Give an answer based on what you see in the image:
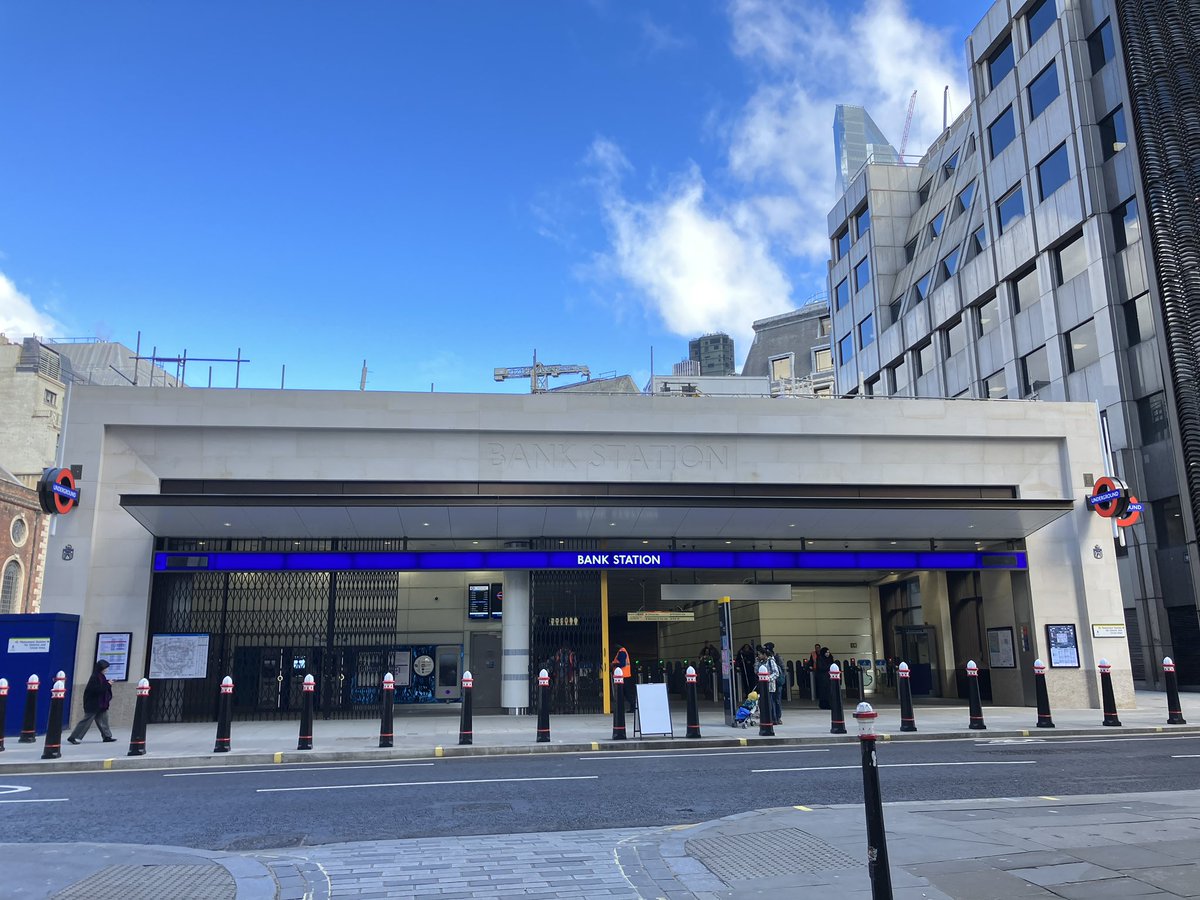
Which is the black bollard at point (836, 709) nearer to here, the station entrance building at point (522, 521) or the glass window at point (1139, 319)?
the station entrance building at point (522, 521)

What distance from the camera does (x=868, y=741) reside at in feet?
17.8

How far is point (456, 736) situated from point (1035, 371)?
31.4 meters

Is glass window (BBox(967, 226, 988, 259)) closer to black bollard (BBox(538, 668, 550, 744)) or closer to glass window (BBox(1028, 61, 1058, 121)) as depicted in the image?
glass window (BBox(1028, 61, 1058, 121))

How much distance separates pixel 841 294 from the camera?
59875mm

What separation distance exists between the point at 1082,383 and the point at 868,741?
3480cm

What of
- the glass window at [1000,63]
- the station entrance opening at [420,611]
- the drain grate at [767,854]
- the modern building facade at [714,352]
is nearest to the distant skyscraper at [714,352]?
the modern building facade at [714,352]

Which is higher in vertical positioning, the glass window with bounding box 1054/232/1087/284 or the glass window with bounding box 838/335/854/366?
the glass window with bounding box 838/335/854/366

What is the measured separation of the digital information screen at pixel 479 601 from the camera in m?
25.4

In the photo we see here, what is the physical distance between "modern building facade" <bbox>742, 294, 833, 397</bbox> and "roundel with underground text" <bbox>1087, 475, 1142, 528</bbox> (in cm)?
6853

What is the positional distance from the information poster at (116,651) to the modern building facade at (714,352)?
11390 cm

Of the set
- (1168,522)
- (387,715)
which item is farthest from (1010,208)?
(387,715)

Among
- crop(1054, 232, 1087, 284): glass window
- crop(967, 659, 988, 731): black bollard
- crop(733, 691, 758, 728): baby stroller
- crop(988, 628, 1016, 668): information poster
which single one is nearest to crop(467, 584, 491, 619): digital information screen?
crop(733, 691, 758, 728): baby stroller

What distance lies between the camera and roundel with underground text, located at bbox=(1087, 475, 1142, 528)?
2317 centimetres

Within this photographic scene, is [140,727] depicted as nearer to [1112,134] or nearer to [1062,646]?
[1062,646]
